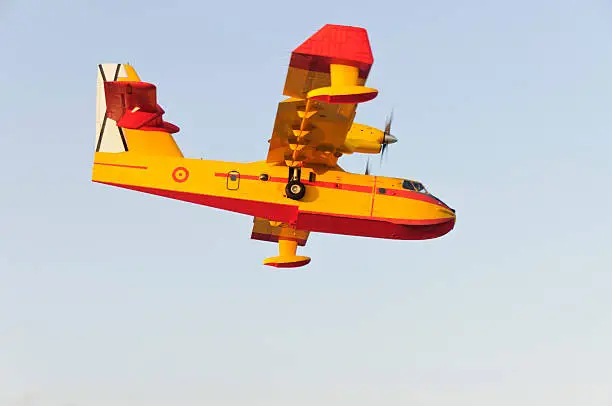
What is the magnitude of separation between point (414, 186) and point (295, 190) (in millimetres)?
4190

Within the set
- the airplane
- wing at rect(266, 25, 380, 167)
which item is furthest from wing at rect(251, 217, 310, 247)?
wing at rect(266, 25, 380, 167)

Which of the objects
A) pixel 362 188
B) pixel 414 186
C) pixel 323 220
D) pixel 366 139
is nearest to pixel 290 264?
pixel 323 220

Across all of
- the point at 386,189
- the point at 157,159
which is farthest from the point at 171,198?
the point at 386,189

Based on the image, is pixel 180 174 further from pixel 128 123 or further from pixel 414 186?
pixel 414 186

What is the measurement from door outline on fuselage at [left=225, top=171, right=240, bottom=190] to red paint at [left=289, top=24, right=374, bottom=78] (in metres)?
5.67

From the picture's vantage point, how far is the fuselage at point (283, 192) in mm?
31344

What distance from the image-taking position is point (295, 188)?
3148 centimetres

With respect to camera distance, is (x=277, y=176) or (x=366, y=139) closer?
(x=277, y=176)

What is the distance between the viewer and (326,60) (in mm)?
27094

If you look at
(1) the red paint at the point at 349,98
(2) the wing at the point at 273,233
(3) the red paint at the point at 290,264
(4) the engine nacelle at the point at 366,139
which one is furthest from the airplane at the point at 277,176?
(1) the red paint at the point at 349,98

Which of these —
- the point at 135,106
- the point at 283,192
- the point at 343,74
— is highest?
the point at 343,74

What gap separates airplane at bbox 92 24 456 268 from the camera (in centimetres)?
3081

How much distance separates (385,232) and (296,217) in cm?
305

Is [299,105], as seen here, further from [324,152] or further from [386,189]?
[386,189]
